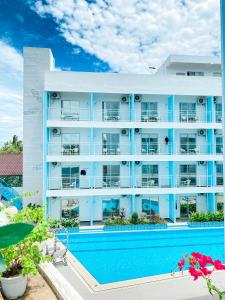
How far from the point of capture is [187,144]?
12930mm

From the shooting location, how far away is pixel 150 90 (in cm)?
1218

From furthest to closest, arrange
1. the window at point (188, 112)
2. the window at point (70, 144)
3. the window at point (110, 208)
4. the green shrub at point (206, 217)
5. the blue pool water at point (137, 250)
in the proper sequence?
1. the window at point (188, 112)
2. the window at point (110, 208)
3. the window at point (70, 144)
4. the green shrub at point (206, 217)
5. the blue pool water at point (137, 250)

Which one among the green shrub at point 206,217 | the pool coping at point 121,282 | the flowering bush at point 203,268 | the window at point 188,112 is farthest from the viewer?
the window at point 188,112

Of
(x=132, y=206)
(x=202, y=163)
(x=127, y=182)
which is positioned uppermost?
(x=202, y=163)

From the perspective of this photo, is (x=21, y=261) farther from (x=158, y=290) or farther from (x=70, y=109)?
(x=70, y=109)

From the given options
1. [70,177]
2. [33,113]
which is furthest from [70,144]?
[33,113]

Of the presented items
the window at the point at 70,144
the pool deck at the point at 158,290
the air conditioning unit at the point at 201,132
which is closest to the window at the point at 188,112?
the air conditioning unit at the point at 201,132

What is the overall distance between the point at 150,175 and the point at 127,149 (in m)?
1.73

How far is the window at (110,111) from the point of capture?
12422mm

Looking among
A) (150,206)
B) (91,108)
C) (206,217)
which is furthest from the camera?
(150,206)

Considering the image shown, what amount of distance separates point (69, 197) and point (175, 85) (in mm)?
7342

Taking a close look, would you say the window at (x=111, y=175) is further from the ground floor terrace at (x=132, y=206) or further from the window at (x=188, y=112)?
the window at (x=188, y=112)

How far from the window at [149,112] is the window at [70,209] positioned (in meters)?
5.28

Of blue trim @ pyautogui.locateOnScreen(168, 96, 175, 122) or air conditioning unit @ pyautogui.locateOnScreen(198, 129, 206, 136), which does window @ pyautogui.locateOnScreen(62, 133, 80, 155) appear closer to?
blue trim @ pyautogui.locateOnScreen(168, 96, 175, 122)
